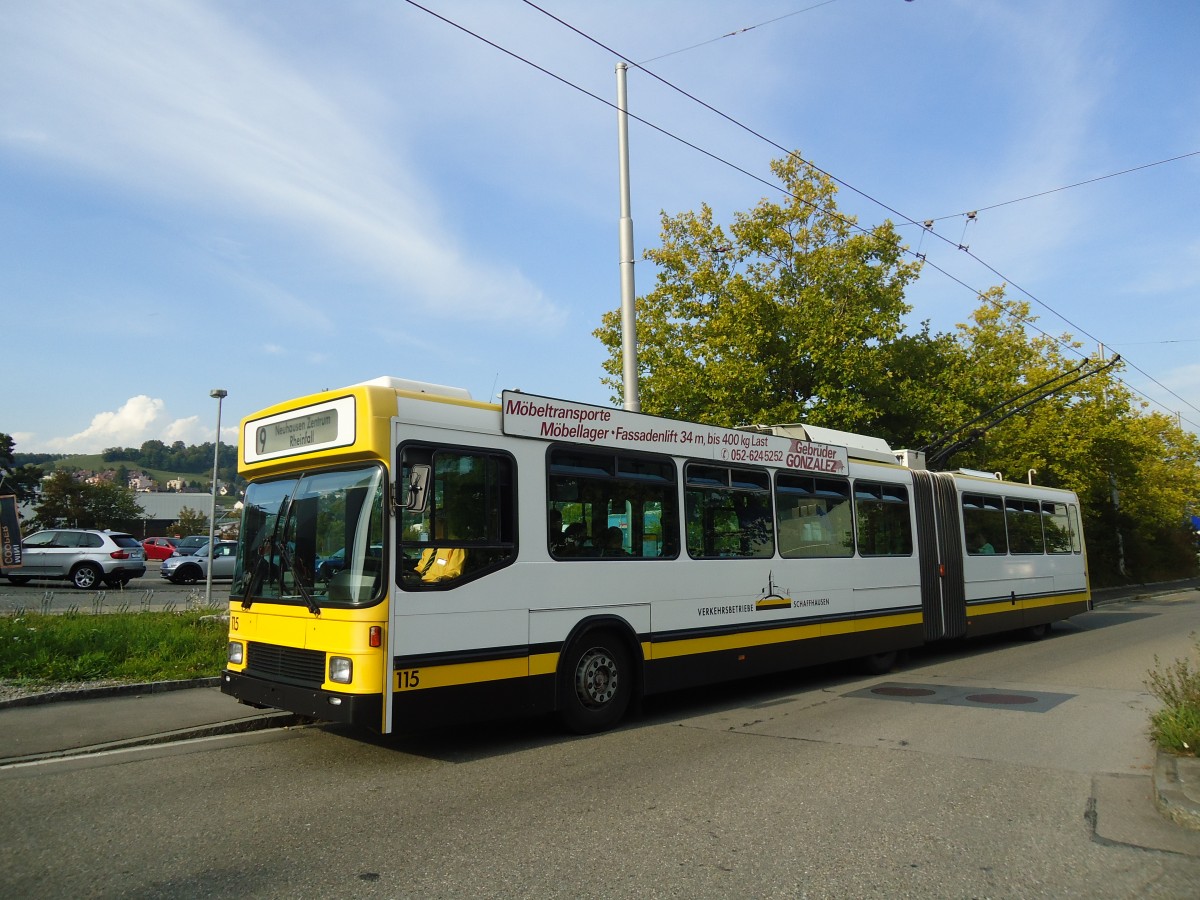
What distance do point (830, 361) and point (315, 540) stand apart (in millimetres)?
18561

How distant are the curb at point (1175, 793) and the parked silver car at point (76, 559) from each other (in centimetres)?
2533

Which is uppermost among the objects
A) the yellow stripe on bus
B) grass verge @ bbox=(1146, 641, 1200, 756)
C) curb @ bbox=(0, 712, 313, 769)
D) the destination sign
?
the destination sign

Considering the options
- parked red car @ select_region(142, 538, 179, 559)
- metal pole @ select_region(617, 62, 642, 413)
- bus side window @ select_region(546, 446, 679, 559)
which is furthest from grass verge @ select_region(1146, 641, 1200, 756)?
parked red car @ select_region(142, 538, 179, 559)

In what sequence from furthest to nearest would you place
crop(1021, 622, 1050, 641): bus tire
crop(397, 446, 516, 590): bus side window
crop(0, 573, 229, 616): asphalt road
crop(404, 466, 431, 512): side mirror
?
1. crop(1021, 622, 1050, 641): bus tire
2. crop(0, 573, 229, 616): asphalt road
3. crop(397, 446, 516, 590): bus side window
4. crop(404, 466, 431, 512): side mirror

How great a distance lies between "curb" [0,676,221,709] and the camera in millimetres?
8711

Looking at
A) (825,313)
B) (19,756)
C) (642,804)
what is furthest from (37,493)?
(642,804)

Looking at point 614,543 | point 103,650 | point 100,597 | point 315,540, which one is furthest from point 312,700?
point 100,597

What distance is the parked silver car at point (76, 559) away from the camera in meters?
24.2

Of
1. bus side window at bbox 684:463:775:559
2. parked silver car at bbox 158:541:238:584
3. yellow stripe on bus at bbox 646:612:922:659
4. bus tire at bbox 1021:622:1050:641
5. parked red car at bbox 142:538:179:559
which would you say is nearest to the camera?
yellow stripe on bus at bbox 646:612:922:659

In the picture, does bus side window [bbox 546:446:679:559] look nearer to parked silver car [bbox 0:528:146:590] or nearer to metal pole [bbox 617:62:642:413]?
metal pole [bbox 617:62:642:413]

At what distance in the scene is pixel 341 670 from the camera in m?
6.62

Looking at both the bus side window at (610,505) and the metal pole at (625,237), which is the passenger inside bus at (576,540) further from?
the metal pole at (625,237)

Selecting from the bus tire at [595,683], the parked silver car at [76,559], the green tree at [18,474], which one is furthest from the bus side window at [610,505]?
the green tree at [18,474]

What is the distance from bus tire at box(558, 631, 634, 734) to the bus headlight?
199 centimetres
